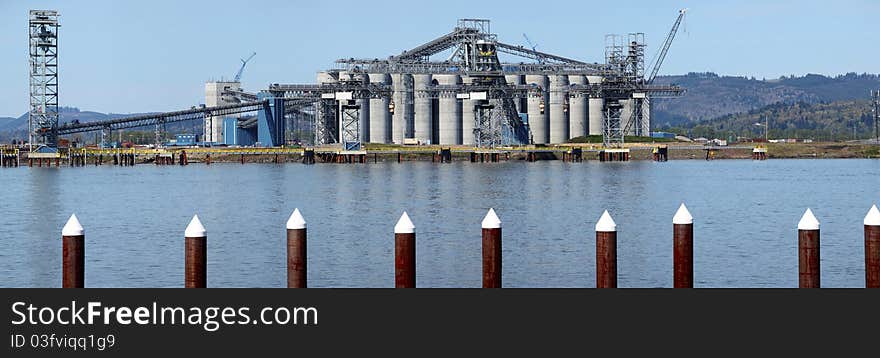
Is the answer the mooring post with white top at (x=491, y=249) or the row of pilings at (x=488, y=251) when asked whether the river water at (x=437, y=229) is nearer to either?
the row of pilings at (x=488, y=251)

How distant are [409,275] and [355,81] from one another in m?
167

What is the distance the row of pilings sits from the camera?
2434 cm
